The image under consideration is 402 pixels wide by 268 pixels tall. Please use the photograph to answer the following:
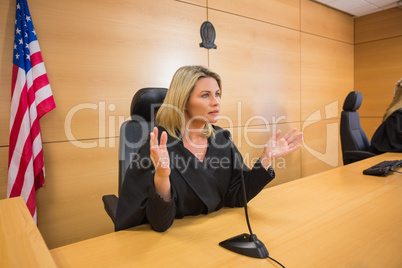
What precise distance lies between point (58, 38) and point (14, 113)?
730mm

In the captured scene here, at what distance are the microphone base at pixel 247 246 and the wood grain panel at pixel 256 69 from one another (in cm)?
270

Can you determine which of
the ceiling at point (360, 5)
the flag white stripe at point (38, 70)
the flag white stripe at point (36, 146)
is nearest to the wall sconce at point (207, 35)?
the flag white stripe at point (38, 70)

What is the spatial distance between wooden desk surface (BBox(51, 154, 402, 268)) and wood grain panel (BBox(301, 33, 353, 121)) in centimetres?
347

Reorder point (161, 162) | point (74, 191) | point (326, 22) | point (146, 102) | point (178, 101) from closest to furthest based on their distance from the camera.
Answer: point (161, 162) < point (178, 101) < point (146, 102) < point (74, 191) < point (326, 22)

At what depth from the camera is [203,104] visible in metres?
1.36

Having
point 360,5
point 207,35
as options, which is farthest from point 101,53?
point 360,5

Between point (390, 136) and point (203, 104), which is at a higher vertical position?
point (203, 104)

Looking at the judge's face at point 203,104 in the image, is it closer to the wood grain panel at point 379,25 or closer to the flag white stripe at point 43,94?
the flag white stripe at point 43,94

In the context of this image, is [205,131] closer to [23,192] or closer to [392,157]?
[23,192]

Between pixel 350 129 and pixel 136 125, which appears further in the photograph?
pixel 350 129

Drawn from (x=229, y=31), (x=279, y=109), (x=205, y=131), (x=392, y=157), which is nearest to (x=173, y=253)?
(x=205, y=131)

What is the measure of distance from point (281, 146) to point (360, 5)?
4.75m

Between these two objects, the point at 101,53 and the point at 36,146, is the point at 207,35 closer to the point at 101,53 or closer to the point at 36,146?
the point at 101,53

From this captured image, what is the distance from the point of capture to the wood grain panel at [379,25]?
16.4ft
